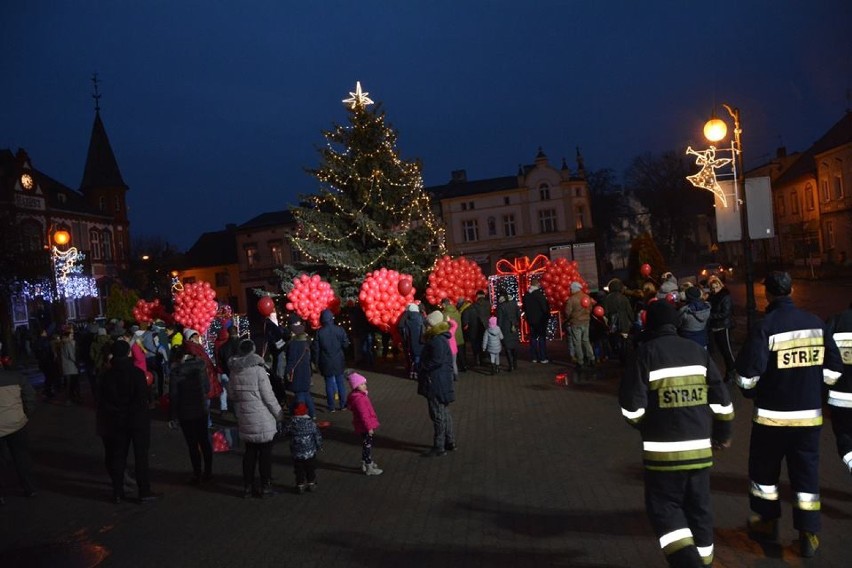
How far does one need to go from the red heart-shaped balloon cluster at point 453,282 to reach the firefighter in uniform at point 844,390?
40.7 ft

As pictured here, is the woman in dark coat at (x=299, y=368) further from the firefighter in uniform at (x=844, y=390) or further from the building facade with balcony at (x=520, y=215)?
the building facade with balcony at (x=520, y=215)

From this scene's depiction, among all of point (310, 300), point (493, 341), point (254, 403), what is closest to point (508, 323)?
point (493, 341)

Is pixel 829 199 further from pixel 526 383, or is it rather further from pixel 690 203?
pixel 526 383

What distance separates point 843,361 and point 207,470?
701 cm

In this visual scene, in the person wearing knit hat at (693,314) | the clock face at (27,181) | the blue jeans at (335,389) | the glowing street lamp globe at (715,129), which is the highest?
the clock face at (27,181)

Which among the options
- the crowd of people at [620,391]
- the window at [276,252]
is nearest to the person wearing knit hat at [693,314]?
the crowd of people at [620,391]

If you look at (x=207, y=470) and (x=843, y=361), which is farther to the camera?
(x=207, y=470)

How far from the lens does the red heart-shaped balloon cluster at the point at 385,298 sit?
57.6ft

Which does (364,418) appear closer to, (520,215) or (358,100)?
(358,100)

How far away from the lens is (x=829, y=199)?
53438 millimetres

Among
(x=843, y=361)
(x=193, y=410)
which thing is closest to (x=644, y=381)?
(x=843, y=361)

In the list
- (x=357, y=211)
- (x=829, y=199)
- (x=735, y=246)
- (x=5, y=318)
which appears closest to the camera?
(x=357, y=211)

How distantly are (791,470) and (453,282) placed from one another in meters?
13.3

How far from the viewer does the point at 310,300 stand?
17.9 m
